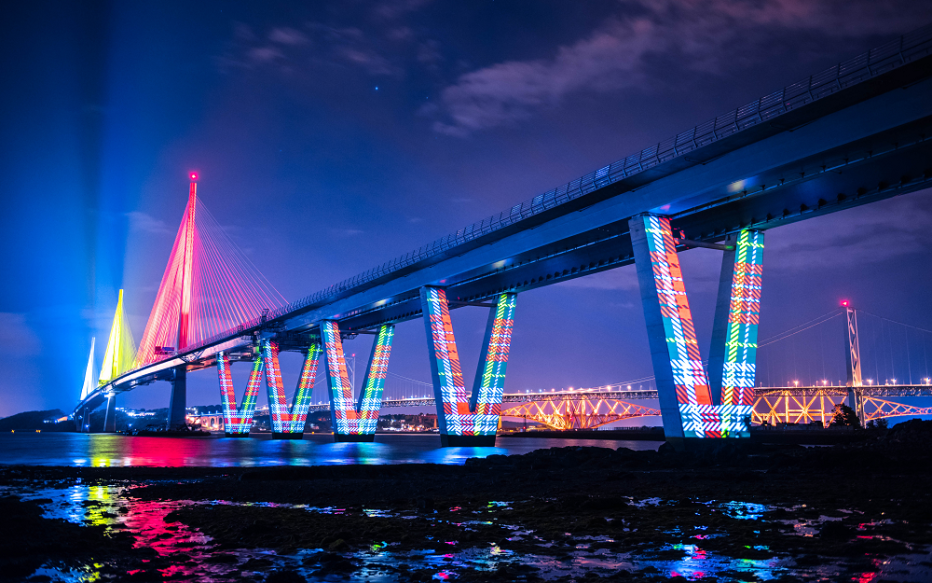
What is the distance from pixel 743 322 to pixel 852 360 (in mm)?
77136

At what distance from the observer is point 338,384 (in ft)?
219

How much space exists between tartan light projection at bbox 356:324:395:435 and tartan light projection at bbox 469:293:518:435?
19214mm

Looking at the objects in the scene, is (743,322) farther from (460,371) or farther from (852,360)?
(852,360)

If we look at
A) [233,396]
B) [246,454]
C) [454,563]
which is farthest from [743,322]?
[233,396]

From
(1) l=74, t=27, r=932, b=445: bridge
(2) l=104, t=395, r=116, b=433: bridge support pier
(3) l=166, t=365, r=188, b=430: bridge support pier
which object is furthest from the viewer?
(2) l=104, t=395, r=116, b=433: bridge support pier

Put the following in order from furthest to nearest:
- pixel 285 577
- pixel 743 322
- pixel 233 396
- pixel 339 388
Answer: pixel 233 396 < pixel 339 388 < pixel 743 322 < pixel 285 577

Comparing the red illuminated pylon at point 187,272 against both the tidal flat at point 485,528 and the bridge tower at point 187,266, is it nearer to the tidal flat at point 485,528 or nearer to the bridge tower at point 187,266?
the bridge tower at point 187,266

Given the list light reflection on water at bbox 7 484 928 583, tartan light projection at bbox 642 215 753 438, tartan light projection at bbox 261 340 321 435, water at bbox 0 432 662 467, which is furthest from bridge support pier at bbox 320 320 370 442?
light reflection on water at bbox 7 484 928 583

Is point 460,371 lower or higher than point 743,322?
lower

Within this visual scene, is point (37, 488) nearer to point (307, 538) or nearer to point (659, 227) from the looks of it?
point (307, 538)

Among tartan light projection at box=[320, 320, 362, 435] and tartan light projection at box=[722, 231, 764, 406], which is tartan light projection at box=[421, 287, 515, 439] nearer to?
tartan light projection at box=[320, 320, 362, 435]

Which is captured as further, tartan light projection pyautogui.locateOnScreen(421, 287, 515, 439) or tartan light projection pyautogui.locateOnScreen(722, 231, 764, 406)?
tartan light projection pyautogui.locateOnScreen(421, 287, 515, 439)

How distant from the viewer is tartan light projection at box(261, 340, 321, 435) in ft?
267

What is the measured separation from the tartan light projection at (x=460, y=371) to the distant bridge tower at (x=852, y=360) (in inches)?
2217
